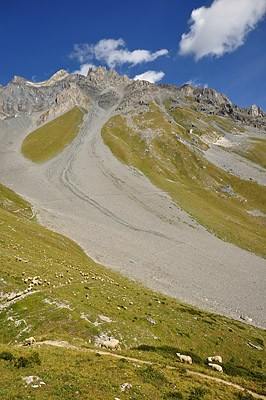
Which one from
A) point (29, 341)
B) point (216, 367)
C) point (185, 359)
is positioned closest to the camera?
point (29, 341)

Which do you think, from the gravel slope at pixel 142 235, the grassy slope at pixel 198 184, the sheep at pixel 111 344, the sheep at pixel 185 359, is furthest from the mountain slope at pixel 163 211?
the sheep at pixel 111 344

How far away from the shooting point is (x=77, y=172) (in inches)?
5059

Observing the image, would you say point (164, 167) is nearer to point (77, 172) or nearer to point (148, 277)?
point (77, 172)

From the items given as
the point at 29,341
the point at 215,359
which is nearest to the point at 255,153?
the point at 215,359

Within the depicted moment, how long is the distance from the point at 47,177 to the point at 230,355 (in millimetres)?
121342

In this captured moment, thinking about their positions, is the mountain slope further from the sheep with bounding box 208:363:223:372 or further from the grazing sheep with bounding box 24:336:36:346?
the grazing sheep with bounding box 24:336:36:346

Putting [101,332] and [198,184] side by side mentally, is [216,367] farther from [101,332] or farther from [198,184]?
[198,184]

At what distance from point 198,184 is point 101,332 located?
4835 inches

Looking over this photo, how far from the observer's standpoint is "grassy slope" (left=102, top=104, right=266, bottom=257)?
8369cm

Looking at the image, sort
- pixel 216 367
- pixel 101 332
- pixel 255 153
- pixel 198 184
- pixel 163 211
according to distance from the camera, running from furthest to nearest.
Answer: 1. pixel 255 153
2. pixel 198 184
3. pixel 163 211
4. pixel 101 332
5. pixel 216 367

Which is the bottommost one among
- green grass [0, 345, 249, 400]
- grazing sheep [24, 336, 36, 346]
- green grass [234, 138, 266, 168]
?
grazing sheep [24, 336, 36, 346]

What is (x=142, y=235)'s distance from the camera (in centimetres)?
7131

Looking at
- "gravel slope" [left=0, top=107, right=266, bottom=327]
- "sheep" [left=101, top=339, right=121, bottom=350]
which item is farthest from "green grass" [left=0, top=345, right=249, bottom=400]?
"gravel slope" [left=0, top=107, right=266, bottom=327]

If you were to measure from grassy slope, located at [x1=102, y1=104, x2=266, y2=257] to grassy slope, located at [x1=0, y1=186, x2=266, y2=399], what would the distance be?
5182cm
